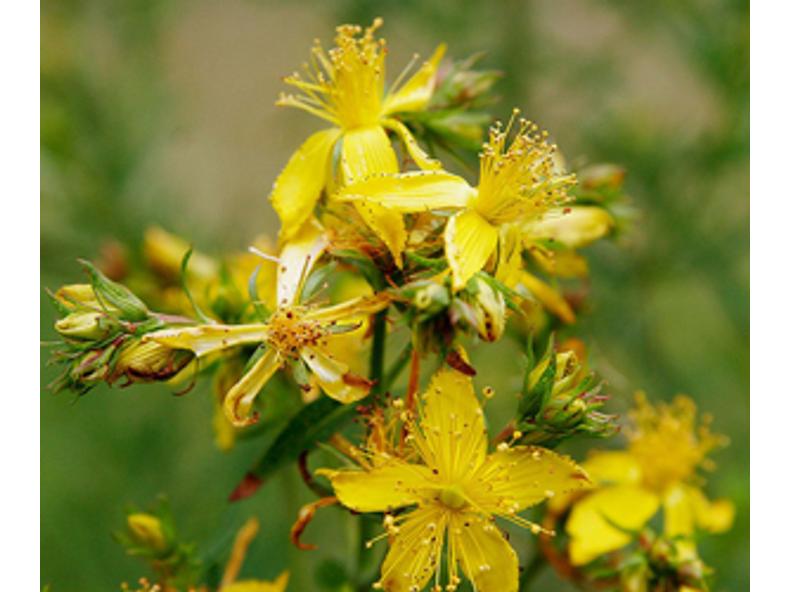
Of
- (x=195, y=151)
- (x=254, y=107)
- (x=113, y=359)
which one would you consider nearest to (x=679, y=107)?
(x=254, y=107)

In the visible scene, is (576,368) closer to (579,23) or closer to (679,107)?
(579,23)

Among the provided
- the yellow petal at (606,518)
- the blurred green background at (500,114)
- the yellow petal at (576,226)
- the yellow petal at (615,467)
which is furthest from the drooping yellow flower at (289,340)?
the blurred green background at (500,114)

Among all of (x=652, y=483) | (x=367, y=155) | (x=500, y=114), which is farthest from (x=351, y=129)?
(x=500, y=114)

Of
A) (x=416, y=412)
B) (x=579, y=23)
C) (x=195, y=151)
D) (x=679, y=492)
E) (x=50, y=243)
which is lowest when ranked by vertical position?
(x=679, y=492)

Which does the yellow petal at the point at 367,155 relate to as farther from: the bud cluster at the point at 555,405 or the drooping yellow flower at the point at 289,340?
the bud cluster at the point at 555,405

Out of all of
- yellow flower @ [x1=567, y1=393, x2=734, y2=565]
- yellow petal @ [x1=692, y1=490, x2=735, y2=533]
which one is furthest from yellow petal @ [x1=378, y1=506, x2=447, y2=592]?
yellow petal @ [x1=692, y1=490, x2=735, y2=533]

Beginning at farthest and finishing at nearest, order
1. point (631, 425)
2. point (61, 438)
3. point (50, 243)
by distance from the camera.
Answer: point (61, 438) → point (50, 243) → point (631, 425)

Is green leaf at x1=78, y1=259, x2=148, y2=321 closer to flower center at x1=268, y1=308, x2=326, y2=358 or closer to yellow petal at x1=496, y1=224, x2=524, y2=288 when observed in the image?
flower center at x1=268, y1=308, x2=326, y2=358
